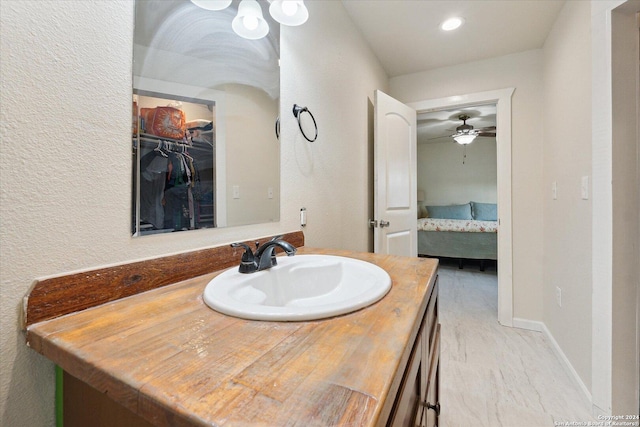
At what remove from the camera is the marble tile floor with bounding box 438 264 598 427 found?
1369mm

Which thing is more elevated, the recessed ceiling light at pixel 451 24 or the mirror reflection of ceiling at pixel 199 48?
the recessed ceiling light at pixel 451 24

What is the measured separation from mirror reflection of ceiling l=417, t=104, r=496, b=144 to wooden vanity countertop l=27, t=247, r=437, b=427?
3809 millimetres

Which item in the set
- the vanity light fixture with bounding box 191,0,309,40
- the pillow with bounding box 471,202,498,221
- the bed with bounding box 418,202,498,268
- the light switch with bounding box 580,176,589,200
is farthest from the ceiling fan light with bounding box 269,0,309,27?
the pillow with bounding box 471,202,498,221

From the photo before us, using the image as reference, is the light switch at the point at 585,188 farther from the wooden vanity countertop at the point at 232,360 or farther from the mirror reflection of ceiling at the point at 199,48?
the mirror reflection of ceiling at the point at 199,48

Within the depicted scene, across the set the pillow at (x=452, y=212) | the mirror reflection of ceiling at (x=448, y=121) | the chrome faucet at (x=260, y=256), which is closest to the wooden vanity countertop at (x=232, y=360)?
the chrome faucet at (x=260, y=256)

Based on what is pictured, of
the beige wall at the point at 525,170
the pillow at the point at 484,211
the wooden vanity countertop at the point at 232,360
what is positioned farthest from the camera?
the pillow at the point at 484,211

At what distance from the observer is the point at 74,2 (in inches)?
23.6

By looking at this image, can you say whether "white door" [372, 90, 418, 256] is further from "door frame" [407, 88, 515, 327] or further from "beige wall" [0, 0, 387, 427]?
A: "beige wall" [0, 0, 387, 427]

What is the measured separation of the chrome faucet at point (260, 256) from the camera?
2.69ft

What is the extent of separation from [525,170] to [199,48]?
8.69 ft

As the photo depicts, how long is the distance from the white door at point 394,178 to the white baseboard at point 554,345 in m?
1.04

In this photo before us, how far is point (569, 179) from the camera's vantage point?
68.2 inches

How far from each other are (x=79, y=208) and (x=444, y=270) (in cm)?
450

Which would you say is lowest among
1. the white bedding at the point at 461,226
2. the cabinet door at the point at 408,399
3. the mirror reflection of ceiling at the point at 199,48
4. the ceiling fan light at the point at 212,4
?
the cabinet door at the point at 408,399
